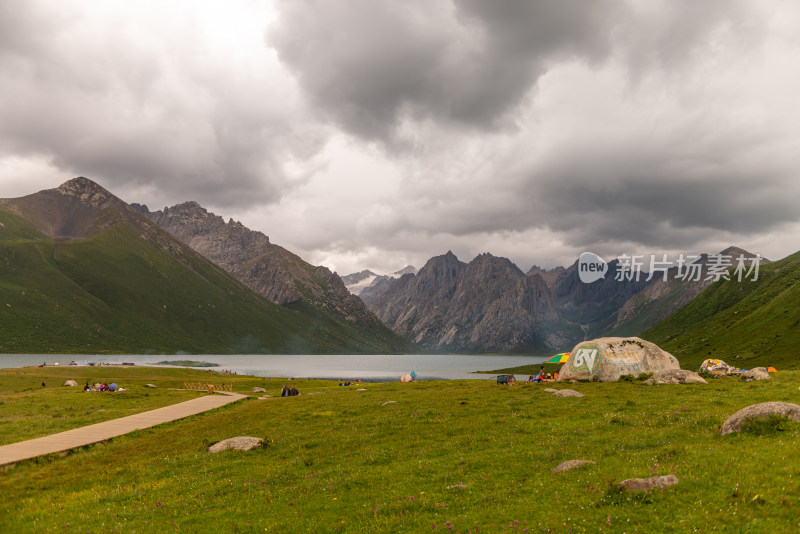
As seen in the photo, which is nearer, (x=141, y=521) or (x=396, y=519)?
(x=396, y=519)

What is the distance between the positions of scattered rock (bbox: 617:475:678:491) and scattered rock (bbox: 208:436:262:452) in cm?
2157

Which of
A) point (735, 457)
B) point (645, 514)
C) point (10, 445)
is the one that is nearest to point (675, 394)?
point (735, 457)

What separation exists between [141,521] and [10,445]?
23.2 m

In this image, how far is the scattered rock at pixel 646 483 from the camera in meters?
14.1

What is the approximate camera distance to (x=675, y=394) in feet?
124

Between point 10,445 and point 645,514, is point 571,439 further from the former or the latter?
point 10,445

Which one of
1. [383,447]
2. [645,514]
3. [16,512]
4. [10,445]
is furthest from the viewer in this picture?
[10,445]

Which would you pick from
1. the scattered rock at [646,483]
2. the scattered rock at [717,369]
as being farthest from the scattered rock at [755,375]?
the scattered rock at [646,483]

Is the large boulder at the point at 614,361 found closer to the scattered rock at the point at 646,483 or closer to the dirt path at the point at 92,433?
the scattered rock at the point at 646,483

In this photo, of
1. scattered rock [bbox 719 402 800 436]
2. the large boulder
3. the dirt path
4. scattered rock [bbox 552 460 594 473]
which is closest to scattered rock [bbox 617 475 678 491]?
scattered rock [bbox 552 460 594 473]

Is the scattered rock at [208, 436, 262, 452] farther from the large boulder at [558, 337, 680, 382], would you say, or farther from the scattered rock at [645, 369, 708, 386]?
the large boulder at [558, 337, 680, 382]

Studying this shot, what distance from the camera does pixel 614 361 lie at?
6028 cm

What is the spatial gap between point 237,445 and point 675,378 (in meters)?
47.0

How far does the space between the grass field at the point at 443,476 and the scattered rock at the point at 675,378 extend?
1363 centimetres
